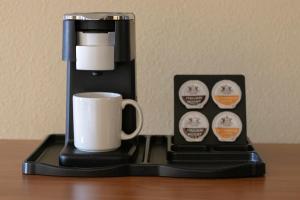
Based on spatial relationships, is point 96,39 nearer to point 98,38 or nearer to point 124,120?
point 98,38

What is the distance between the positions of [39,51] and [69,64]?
28cm

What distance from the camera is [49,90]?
1.34 m

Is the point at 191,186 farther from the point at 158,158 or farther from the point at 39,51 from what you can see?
the point at 39,51

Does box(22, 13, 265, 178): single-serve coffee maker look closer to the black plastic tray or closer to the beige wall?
the black plastic tray

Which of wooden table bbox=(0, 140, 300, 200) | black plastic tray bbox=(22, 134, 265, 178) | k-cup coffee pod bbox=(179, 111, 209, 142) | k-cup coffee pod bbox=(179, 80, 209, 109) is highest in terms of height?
k-cup coffee pod bbox=(179, 80, 209, 109)

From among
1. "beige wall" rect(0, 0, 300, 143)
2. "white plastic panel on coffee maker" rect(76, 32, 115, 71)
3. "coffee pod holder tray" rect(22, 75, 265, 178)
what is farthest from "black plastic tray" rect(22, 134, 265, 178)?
"beige wall" rect(0, 0, 300, 143)

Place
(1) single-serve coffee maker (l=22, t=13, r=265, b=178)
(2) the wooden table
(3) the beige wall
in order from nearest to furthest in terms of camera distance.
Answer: (2) the wooden table
(1) single-serve coffee maker (l=22, t=13, r=265, b=178)
(3) the beige wall

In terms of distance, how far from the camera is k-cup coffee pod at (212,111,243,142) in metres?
1.06

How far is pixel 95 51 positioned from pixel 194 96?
0.72ft

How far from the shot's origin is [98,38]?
1.03 meters

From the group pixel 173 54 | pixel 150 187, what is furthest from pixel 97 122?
pixel 173 54

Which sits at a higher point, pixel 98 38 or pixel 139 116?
pixel 98 38

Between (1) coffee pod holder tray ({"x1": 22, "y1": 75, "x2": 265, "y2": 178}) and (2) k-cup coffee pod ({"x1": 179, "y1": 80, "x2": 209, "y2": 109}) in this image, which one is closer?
(1) coffee pod holder tray ({"x1": 22, "y1": 75, "x2": 265, "y2": 178})

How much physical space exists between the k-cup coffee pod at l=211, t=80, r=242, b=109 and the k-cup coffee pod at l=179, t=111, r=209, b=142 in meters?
0.05
